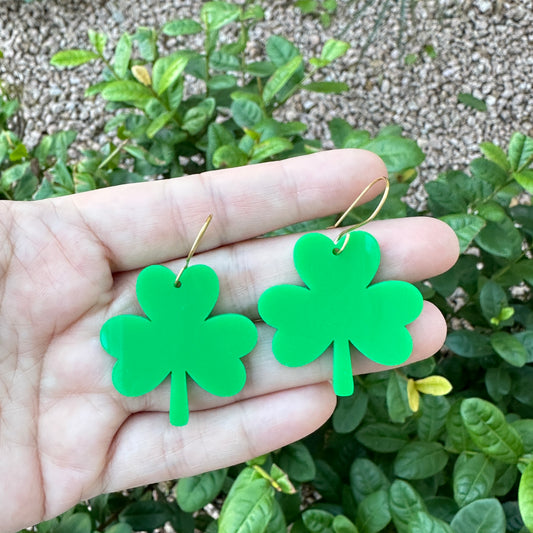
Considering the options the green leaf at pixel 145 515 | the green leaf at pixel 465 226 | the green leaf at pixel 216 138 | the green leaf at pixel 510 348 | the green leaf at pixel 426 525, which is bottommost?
the green leaf at pixel 145 515

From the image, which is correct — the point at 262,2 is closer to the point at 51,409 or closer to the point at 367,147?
the point at 367,147

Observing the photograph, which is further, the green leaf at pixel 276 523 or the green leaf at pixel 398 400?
the green leaf at pixel 398 400

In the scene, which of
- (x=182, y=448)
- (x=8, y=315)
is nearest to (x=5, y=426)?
(x=8, y=315)

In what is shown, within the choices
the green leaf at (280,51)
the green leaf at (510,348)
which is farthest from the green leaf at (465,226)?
the green leaf at (280,51)

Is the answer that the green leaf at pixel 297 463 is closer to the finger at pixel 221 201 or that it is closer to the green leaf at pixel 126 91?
the finger at pixel 221 201

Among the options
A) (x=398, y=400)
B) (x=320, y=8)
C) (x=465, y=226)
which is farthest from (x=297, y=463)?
(x=320, y=8)

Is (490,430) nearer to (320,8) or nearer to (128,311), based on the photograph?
(128,311)

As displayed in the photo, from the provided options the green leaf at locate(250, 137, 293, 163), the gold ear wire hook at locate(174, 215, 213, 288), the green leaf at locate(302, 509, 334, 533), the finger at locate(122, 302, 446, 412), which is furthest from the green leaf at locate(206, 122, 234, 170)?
the green leaf at locate(302, 509, 334, 533)

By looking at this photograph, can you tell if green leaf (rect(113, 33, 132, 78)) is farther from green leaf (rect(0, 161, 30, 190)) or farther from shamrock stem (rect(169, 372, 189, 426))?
shamrock stem (rect(169, 372, 189, 426))
